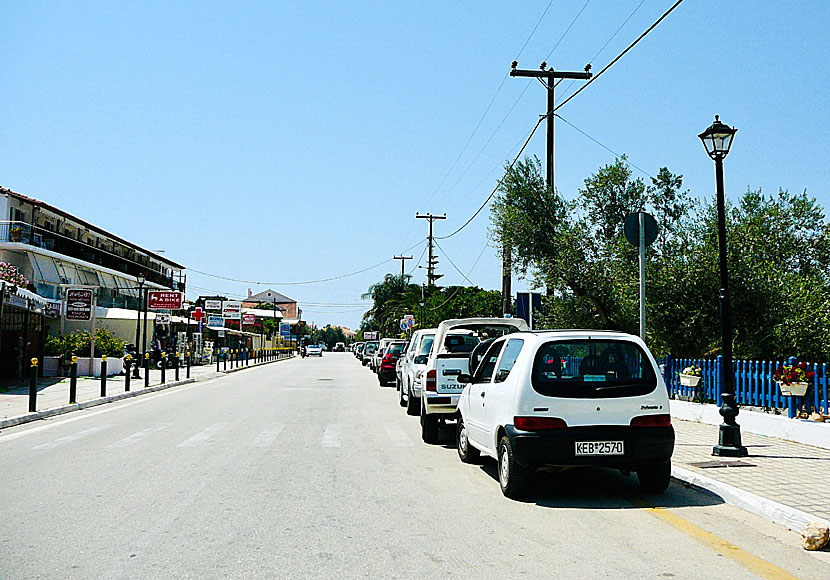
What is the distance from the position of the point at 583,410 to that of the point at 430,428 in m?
5.17

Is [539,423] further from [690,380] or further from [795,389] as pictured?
[690,380]

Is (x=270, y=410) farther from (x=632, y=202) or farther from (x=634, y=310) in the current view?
(x=632, y=202)

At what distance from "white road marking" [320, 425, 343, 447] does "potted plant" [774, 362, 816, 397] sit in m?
7.06

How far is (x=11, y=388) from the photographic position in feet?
80.0

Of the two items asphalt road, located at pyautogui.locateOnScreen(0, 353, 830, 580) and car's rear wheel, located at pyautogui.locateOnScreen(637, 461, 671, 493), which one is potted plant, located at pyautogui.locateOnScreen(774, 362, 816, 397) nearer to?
asphalt road, located at pyautogui.locateOnScreen(0, 353, 830, 580)

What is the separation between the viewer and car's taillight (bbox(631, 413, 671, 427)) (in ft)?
27.1

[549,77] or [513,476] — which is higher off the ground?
[549,77]

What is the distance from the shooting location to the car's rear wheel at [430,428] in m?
12.9

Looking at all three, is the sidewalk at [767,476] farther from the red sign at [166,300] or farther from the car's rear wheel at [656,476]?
the red sign at [166,300]

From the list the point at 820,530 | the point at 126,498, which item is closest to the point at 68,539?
the point at 126,498

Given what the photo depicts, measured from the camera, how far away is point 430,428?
13.0 m

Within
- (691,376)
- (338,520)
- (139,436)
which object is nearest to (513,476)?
(338,520)

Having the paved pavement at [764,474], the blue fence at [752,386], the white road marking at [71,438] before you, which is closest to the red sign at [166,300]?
the white road marking at [71,438]

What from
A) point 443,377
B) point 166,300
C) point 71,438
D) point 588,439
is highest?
point 166,300
